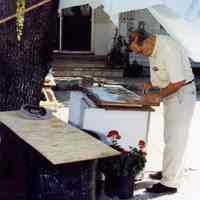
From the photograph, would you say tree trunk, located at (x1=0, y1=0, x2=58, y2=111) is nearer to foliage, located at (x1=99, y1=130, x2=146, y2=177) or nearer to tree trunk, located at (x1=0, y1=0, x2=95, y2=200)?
tree trunk, located at (x1=0, y1=0, x2=95, y2=200)

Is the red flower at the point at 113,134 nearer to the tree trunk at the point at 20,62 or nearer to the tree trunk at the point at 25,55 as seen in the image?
the tree trunk at the point at 20,62

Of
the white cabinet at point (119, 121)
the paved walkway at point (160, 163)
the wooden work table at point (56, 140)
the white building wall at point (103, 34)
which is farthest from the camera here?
the white building wall at point (103, 34)

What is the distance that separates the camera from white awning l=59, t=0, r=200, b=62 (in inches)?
178

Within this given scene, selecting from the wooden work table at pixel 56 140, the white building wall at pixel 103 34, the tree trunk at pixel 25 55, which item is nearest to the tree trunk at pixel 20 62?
the tree trunk at pixel 25 55

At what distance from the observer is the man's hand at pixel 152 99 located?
18.3ft

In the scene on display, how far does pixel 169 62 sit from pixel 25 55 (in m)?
1.61

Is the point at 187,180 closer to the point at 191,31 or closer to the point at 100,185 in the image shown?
the point at 100,185

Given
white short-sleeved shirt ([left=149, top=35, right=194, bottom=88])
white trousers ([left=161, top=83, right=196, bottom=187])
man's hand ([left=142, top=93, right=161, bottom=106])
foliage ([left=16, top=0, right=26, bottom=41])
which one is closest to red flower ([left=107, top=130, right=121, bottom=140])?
man's hand ([left=142, top=93, right=161, bottom=106])

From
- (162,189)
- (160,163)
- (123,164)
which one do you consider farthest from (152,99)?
(160,163)

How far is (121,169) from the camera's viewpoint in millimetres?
5379

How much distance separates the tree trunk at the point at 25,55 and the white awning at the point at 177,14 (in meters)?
0.73

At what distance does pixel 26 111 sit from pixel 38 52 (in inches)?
43.0

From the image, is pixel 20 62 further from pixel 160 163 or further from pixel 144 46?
pixel 160 163

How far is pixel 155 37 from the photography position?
551cm
